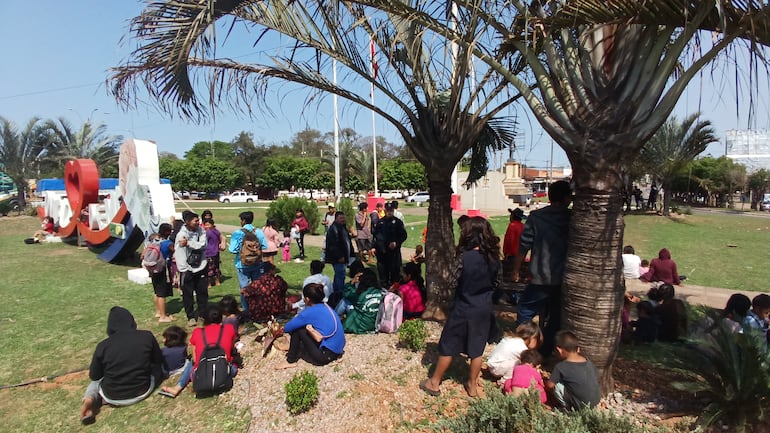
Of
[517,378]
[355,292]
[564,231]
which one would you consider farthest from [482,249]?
[355,292]

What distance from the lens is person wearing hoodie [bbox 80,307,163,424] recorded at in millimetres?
3920

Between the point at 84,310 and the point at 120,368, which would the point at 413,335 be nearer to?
the point at 120,368

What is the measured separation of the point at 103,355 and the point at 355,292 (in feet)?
9.04

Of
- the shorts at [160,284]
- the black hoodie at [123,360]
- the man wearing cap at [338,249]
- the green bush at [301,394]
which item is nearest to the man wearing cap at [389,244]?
the man wearing cap at [338,249]

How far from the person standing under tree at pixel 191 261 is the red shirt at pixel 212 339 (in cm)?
170

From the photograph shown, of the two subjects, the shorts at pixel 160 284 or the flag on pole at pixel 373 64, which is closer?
the flag on pole at pixel 373 64

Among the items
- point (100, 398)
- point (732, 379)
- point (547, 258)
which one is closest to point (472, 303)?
point (547, 258)

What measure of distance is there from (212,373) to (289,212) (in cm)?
1246

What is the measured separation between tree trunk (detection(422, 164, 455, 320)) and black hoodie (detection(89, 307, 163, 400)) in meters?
2.88

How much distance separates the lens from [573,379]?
3.04 meters

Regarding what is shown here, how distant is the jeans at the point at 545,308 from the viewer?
3.84 metres

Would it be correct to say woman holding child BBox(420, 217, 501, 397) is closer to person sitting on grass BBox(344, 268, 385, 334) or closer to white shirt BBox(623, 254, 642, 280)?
person sitting on grass BBox(344, 268, 385, 334)

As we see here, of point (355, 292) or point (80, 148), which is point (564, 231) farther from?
point (80, 148)

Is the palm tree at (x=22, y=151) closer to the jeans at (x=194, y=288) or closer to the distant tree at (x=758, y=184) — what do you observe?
the jeans at (x=194, y=288)
